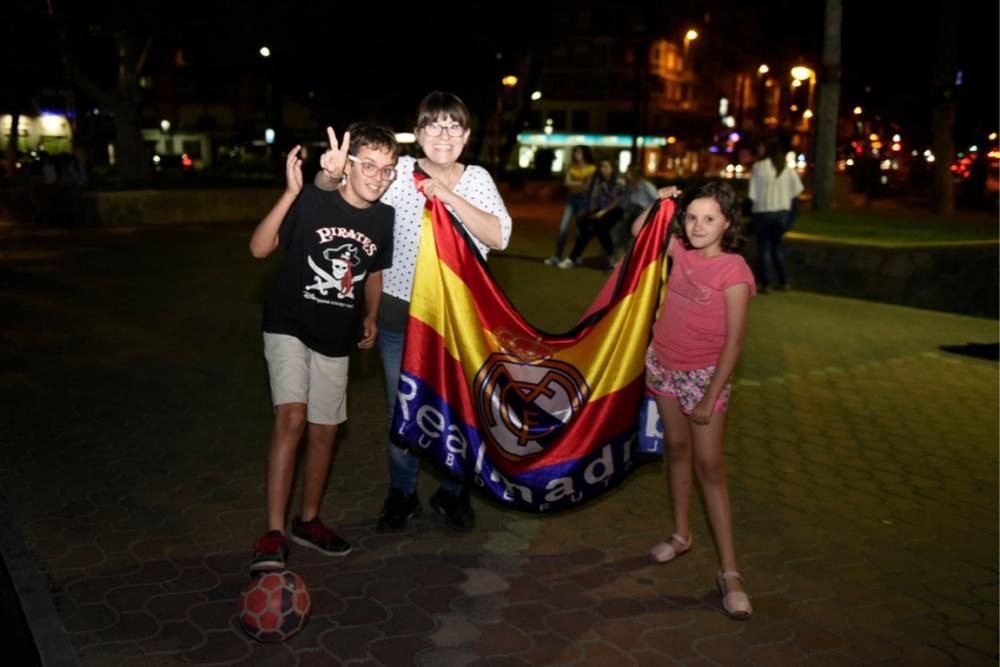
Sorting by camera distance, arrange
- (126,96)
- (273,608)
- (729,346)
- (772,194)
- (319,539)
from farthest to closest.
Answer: (126,96) → (772,194) → (319,539) → (729,346) → (273,608)

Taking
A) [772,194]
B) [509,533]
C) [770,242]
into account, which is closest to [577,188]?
[770,242]

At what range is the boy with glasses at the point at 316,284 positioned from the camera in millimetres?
4469

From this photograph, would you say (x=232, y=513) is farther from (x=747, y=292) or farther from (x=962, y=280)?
(x=962, y=280)

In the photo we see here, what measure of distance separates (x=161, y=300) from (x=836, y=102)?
567 inches

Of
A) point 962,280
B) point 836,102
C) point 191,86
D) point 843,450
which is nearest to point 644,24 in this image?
point 191,86

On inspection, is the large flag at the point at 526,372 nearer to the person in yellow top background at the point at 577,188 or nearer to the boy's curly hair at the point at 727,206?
the boy's curly hair at the point at 727,206

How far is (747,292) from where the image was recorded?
171 inches

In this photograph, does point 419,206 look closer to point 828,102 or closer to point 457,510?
point 457,510

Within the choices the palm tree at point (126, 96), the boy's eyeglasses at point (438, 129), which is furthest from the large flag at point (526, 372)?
the palm tree at point (126, 96)

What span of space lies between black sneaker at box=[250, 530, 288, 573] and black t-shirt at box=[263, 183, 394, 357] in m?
0.93

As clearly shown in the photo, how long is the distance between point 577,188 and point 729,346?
12455 mm

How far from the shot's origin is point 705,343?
4.48 metres

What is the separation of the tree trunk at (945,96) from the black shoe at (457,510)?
71.8 feet

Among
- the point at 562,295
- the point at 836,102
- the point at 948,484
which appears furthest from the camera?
the point at 836,102
